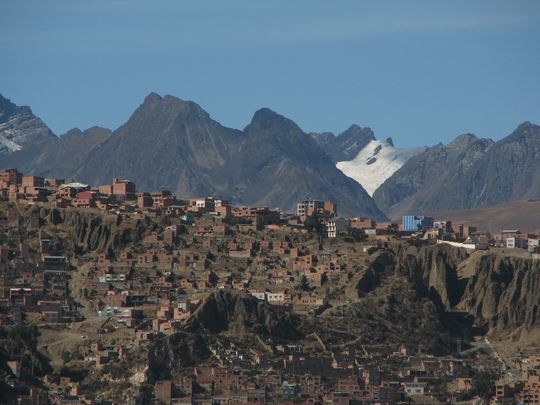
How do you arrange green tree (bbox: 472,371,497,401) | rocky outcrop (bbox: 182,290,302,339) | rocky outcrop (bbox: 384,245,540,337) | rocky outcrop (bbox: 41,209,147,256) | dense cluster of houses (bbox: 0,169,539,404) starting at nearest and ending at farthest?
1. dense cluster of houses (bbox: 0,169,539,404)
2. green tree (bbox: 472,371,497,401)
3. rocky outcrop (bbox: 182,290,302,339)
4. rocky outcrop (bbox: 384,245,540,337)
5. rocky outcrop (bbox: 41,209,147,256)

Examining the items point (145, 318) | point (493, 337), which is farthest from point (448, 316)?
point (145, 318)

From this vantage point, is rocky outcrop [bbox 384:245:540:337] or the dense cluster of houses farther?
rocky outcrop [bbox 384:245:540:337]

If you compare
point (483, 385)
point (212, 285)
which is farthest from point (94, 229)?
point (483, 385)

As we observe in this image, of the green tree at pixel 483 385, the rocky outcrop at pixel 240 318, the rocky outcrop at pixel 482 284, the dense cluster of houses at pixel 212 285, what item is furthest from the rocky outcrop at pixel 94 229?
the green tree at pixel 483 385

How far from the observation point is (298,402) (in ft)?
375

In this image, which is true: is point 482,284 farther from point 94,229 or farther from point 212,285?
point 94,229

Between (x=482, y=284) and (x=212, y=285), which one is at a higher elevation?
(x=482, y=284)

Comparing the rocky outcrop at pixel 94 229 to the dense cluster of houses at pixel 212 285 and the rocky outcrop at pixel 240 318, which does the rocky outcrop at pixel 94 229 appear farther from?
the rocky outcrop at pixel 240 318

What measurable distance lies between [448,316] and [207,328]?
2088 cm

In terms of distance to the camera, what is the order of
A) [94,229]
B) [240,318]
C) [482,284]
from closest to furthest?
[240,318] < [482,284] < [94,229]

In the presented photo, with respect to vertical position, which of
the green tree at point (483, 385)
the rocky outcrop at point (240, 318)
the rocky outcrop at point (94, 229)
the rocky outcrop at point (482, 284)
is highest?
the rocky outcrop at point (94, 229)

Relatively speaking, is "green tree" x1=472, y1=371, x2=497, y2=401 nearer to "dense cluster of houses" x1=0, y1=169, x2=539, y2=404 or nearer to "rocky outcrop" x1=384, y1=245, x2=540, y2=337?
"dense cluster of houses" x1=0, y1=169, x2=539, y2=404

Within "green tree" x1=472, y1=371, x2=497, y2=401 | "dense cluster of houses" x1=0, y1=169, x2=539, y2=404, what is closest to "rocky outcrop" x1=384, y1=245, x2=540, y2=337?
"dense cluster of houses" x1=0, y1=169, x2=539, y2=404

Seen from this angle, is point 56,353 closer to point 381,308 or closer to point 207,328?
point 207,328
